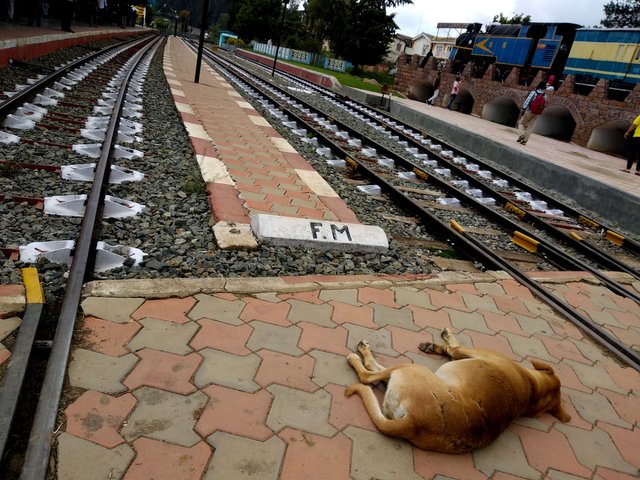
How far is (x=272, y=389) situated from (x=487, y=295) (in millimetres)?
2219

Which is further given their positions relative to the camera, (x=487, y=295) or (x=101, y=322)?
(x=487, y=295)

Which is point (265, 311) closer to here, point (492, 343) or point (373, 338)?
point (373, 338)

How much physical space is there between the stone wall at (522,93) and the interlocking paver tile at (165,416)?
16.9 metres

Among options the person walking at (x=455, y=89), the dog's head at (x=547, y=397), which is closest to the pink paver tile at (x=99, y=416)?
the dog's head at (x=547, y=397)

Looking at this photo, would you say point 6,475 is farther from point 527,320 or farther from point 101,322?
point 527,320

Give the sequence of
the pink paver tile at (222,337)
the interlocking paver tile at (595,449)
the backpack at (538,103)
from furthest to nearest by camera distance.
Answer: the backpack at (538,103), the pink paver tile at (222,337), the interlocking paver tile at (595,449)

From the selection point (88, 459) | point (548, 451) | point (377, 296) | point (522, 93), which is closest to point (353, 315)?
point (377, 296)

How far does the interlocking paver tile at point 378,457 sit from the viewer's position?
1.85 m

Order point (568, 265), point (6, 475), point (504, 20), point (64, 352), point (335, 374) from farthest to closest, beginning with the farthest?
point (504, 20) < point (568, 265) < point (335, 374) < point (64, 352) < point (6, 475)

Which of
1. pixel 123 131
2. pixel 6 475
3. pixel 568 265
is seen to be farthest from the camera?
pixel 123 131

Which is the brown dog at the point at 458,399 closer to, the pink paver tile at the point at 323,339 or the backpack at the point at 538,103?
the pink paver tile at the point at 323,339

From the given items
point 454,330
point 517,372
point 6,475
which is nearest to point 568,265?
point 454,330

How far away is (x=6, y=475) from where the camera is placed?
1561 millimetres

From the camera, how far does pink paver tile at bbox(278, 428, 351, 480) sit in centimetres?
179
